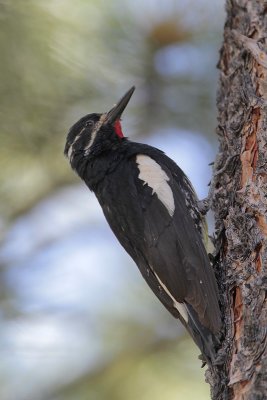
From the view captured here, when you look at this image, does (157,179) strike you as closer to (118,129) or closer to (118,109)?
(118,109)

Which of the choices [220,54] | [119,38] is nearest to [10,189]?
[119,38]

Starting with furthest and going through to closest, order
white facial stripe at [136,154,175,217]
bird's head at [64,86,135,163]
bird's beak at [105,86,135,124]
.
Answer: bird's head at [64,86,135,163] < bird's beak at [105,86,135,124] < white facial stripe at [136,154,175,217]

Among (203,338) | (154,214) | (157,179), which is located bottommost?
(203,338)

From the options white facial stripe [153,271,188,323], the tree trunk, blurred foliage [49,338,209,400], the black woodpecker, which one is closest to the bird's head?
the black woodpecker

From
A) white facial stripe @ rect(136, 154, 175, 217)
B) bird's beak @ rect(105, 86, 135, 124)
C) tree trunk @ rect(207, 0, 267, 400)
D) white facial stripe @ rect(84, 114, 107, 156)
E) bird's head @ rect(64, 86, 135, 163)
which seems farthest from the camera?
white facial stripe @ rect(84, 114, 107, 156)

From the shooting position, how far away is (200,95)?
3566 millimetres

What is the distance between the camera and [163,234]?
302 centimetres

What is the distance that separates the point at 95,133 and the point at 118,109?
23 centimetres

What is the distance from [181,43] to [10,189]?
3.92 ft

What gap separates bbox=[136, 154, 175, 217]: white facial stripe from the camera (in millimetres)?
3139

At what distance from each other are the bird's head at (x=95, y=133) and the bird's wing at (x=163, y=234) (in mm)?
275

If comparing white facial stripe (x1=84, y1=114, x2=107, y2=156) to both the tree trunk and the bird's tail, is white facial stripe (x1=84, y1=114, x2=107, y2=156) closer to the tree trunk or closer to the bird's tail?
the tree trunk

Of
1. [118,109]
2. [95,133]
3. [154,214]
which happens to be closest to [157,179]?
[154,214]

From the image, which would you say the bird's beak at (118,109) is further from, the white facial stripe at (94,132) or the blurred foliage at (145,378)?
the blurred foliage at (145,378)
